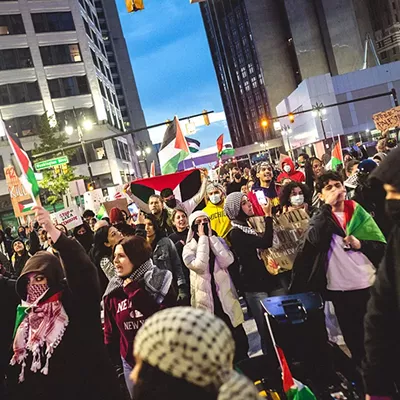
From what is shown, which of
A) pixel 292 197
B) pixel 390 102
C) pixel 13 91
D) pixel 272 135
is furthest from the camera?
pixel 272 135

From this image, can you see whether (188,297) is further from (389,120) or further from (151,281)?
(389,120)

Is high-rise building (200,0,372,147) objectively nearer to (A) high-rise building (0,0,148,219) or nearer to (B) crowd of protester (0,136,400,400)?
(A) high-rise building (0,0,148,219)

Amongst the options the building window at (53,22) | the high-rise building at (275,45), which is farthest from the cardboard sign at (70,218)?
the high-rise building at (275,45)

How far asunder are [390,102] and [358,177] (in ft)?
168

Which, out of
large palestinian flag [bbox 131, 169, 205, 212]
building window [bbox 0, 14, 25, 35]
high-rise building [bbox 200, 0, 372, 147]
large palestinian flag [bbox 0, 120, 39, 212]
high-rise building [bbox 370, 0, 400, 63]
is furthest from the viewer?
high-rise building [bbox 370, 0, 400, 63]

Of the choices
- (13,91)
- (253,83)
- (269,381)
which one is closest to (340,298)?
(269,381)

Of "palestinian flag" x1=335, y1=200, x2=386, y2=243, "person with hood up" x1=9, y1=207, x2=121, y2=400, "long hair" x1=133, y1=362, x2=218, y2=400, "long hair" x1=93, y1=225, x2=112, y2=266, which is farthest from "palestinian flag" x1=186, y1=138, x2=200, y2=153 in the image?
"long hair" x1=133, y1=362, x2=218, y2=400

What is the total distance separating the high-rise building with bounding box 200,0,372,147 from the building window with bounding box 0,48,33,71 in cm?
3327

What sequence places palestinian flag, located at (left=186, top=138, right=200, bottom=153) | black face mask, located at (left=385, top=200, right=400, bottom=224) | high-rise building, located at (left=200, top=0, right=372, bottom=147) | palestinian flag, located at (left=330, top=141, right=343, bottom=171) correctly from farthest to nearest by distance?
high-rise building, located at (left=200, top=0, right=372, bottom=147)
palestinian flag, located at (left=186, top=138, right=200, bottom=153)
palestinian flag, located at (left=330, top=141, right=343, bottom=171)
black face mask, located at (left=385, top=200, right=400, bottom=224)

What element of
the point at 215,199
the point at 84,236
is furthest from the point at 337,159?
the point at 84,236

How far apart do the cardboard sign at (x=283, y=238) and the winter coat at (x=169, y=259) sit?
103 centimetres

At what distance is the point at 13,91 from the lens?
49062 mm

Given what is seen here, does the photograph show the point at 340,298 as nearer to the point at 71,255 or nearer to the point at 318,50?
the point at 71,255

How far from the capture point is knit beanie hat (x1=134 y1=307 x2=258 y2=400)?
163cm
